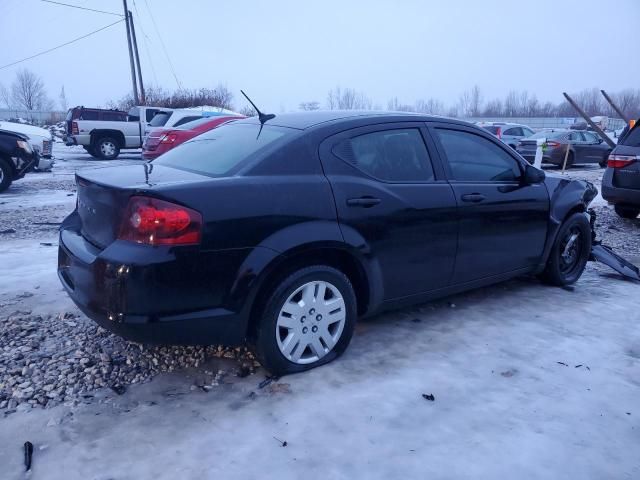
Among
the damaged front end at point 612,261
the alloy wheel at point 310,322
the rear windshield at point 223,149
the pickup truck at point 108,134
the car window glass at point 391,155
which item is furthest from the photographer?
the pickup truck at point 108,134

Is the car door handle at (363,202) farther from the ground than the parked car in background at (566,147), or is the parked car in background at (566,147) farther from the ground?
the car door handle at (363,202)

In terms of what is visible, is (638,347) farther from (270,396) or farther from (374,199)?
(270,396)

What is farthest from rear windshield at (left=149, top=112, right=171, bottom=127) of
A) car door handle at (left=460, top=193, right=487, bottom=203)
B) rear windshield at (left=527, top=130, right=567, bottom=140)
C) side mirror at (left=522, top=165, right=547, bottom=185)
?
rear windshield at (left=527, top=130, right=567, bottom=140)

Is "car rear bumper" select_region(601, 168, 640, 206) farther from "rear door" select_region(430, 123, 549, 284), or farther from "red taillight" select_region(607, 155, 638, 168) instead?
"rear door" select_region(430, 123, 549, 284)

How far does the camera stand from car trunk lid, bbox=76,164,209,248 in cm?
267

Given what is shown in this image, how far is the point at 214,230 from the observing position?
2.62 m

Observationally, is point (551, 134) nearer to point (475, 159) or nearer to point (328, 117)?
point (475, 159)

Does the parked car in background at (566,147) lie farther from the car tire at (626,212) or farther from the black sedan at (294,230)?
the black sedan at (294,230)

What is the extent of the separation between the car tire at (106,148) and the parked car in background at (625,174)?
643 inches

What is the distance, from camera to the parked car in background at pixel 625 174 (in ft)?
23.6

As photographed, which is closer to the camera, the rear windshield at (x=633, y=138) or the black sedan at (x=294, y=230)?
the black sedan at (x=294, y=230)

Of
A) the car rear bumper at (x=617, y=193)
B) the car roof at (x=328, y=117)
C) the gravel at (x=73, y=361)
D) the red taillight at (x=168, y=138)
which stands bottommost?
the gravel at (x=73, y=361)

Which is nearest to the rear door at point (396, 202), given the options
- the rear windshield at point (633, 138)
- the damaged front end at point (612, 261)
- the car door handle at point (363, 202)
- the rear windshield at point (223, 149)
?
the car door handle at point (363, 202)

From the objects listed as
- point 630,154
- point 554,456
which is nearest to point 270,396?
point 554,456
